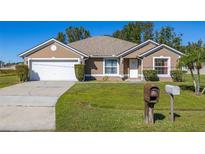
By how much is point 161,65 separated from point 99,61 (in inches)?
254

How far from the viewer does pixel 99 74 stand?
2397 cm

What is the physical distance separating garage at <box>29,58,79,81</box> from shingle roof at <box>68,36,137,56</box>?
2.74m

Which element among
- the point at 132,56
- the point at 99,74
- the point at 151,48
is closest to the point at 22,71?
the point at 99,74

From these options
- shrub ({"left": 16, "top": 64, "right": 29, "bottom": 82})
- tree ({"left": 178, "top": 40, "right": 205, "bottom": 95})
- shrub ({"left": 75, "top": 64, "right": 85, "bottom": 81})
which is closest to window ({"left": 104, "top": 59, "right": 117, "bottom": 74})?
shrub ({"left": 75, "top": 64, "right": 85, "bottom": 81})

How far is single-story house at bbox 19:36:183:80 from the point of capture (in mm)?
22828

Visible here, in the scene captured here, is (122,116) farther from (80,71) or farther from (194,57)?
(80,71)

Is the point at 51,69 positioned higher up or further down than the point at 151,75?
higher up

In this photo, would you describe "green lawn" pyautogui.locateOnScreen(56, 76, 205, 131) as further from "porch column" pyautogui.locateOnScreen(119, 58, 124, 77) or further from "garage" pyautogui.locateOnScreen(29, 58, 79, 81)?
"garage" pyautogui.locateOnScreen(29, 58, 79, 81)

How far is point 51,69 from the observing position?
76.5ft

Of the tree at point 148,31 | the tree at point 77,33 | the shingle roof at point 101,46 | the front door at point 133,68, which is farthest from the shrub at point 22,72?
the tree at point 148,31

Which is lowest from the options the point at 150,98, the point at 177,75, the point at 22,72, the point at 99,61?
the point at 150,98

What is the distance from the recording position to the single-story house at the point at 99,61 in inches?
899

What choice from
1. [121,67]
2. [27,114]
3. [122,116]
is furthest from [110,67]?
[27,114]

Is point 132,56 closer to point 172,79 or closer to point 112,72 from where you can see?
point 112,72
